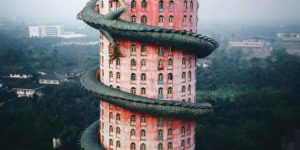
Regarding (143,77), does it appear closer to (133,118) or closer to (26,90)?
(133,118)

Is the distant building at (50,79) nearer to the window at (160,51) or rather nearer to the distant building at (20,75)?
the distant building at (20,75)

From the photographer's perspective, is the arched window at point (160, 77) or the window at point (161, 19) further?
the arched window at point (160, 77)

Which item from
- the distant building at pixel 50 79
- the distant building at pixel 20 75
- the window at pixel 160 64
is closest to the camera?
the window at pixel 160 64

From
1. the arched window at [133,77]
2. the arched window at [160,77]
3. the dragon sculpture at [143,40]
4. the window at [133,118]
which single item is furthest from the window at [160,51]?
the window at [133,118]

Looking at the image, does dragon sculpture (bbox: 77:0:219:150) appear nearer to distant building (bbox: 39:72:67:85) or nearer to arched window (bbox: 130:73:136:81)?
arched window (bbox: 130:73:136:81)

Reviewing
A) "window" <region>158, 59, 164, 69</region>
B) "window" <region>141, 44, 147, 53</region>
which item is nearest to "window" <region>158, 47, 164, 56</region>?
"window" <region>158, 59, 164, 69</region>

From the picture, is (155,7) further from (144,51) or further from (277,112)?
(277,112)

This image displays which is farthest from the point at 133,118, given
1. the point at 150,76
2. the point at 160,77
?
the point at 160,77
